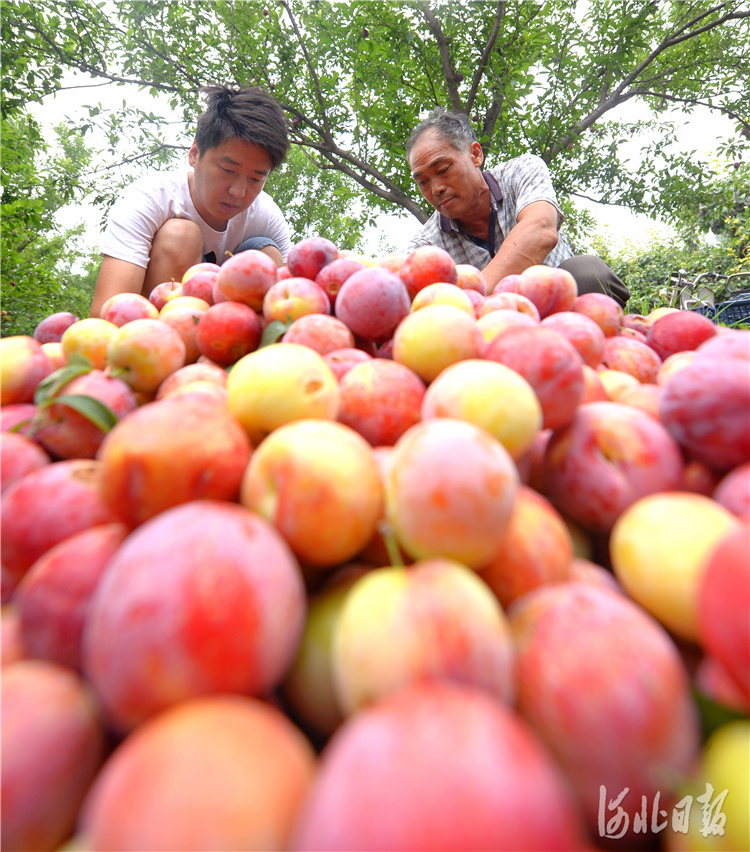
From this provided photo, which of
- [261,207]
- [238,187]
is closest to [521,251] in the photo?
[238,187]

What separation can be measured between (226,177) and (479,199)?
1.82 metres

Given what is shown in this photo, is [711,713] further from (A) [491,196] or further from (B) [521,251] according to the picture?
(A) [491,196]

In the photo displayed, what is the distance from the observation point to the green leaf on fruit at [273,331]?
1.22 metres

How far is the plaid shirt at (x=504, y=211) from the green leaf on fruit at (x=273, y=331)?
248 cm

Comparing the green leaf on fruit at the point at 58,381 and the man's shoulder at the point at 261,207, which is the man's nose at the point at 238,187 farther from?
the green leaf on fruit at the point at 58,381

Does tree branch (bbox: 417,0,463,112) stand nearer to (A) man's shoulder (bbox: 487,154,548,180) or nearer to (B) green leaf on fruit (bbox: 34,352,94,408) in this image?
(A) man's shoulder (bbox: 487,154,548,180)

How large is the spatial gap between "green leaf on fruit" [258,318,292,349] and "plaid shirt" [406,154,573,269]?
2.48 meters

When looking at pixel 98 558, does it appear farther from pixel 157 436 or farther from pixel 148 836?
pixel 148 836

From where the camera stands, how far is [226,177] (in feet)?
8.96

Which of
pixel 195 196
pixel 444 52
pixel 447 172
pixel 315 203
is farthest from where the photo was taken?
pixel 315 203

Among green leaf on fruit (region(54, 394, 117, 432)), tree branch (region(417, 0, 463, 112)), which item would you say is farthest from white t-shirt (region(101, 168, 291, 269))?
tree branch (region(417, 0, 463, 112))

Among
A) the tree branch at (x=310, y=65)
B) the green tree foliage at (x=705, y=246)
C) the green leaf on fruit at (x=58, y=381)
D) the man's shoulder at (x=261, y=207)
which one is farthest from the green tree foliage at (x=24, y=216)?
the green tree foliage at (x=705, y=246)

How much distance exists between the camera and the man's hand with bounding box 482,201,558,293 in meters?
2.75

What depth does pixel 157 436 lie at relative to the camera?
0.63m
